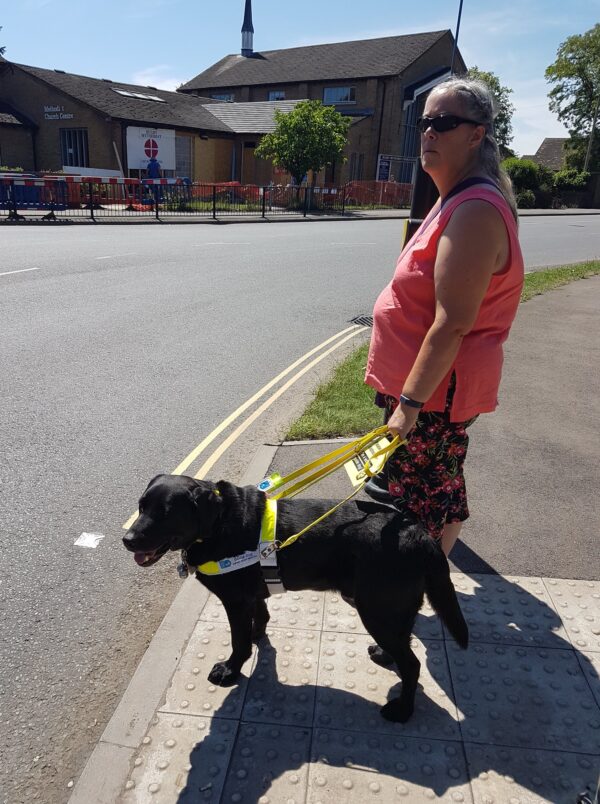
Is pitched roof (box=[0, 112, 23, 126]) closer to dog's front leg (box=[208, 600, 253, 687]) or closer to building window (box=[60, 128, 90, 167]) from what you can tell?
building window (box=[60, 128, 90, 167])

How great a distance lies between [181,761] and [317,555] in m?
0.87

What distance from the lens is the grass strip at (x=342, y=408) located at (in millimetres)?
4742

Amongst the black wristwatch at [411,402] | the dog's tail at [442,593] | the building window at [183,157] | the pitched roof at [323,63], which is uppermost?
the pitched roof at [323,63]

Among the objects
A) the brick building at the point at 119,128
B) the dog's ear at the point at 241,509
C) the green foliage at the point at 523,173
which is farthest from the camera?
the green foliage at the point at 523,173

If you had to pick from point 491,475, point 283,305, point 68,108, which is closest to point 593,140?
point 68,108

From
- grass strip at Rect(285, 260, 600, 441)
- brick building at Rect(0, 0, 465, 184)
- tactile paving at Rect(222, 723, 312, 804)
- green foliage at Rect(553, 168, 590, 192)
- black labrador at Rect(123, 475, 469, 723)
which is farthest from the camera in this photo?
green foliage at Rect(553, 168, 590, 192)

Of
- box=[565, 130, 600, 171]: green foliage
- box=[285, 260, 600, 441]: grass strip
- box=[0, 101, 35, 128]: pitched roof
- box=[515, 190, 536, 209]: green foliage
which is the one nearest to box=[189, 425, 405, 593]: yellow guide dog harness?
box=[285, 260, 600, 441]: grass strip

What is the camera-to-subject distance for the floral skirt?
2.51 metres

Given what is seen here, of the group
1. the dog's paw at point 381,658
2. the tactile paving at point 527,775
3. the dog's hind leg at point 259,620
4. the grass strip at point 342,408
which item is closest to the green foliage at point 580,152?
the grass strip at point 342,408

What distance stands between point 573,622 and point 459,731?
0.93 metres

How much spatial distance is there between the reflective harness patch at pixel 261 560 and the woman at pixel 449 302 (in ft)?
2.15

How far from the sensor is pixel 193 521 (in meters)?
2.30

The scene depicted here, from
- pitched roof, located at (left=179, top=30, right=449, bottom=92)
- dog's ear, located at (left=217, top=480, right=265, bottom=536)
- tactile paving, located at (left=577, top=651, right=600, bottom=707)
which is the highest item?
pitched roof, located at (left=179, top=30, right=449, bottom=92)

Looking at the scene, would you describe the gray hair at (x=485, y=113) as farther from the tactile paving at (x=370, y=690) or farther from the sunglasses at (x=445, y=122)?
the tactile paving at (x=370, y=690)
